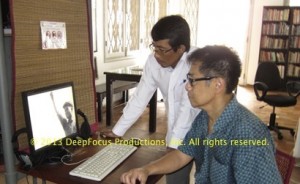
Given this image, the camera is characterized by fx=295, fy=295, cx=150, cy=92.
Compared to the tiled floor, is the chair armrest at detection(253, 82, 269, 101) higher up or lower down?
higher up

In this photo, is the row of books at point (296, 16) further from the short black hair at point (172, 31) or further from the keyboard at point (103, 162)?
the keyboard at point (103, 162)

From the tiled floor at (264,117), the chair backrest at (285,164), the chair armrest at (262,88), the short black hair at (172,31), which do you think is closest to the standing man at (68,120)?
the short black hair at (172,31)

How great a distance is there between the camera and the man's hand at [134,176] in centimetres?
108

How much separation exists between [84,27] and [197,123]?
81 cm

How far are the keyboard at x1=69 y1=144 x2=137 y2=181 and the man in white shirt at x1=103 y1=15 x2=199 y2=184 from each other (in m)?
0.24

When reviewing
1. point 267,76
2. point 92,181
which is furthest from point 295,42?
point 92,181

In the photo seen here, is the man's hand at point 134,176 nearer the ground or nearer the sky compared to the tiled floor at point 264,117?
nearer the sky

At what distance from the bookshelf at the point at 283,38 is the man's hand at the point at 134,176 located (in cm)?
601

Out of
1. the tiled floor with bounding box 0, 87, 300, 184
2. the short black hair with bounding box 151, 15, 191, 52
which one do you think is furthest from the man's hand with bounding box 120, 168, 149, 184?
the tiled floor with bounding box 0, 87, 300, 184

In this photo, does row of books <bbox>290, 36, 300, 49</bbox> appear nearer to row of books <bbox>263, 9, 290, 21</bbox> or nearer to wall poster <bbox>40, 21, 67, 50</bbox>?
row of books <bbox>263, 9, 290, 21</bbox>

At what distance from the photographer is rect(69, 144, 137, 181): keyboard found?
3.69 ft

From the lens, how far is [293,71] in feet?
20.8

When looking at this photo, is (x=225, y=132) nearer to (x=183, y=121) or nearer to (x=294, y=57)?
(x=183, y=121)

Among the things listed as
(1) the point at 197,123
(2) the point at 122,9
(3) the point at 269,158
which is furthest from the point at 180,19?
(2) the point at 122,9
